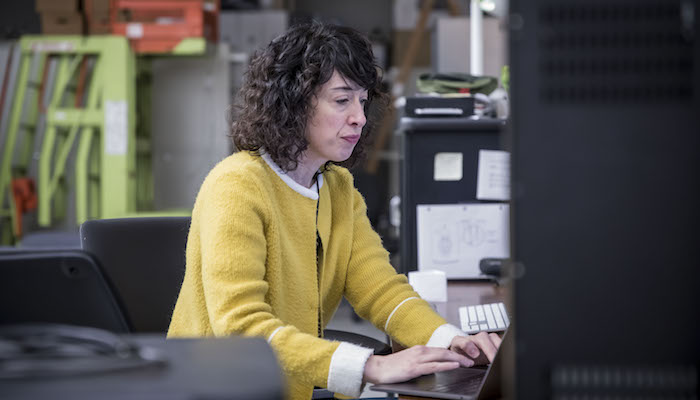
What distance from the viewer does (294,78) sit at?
1.35m

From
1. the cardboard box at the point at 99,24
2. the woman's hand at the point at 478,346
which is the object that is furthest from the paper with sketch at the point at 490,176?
the cardboard box at the point at 99,24

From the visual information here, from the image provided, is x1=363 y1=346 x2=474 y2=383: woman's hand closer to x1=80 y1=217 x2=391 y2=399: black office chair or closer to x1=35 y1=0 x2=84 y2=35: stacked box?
x1=80 y1=217 x2=391 y2=399: black office chair

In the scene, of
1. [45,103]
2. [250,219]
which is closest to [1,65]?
[45,103]

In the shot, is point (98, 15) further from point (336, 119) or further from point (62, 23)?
point (336, 119)

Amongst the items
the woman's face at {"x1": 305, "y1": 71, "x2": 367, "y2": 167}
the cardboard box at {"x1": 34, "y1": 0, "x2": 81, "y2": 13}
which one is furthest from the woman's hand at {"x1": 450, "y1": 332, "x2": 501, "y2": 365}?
the cardboard box at {"x1": 34, "y1": 0, "x2": 81, "y2": 13}

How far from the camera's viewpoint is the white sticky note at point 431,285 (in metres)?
1.79

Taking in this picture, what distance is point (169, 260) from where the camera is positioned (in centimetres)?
173

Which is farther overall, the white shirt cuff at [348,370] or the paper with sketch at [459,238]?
the paper with sketch at [459,238]

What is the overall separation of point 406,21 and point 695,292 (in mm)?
5259

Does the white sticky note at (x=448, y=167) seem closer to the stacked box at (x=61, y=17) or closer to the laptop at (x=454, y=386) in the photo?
the laptop at (x=454, y=386)

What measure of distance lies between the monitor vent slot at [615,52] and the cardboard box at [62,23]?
145 inches

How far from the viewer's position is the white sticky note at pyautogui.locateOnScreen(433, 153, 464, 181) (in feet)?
7.20

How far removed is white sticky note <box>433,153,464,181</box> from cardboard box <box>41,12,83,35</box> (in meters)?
2.43

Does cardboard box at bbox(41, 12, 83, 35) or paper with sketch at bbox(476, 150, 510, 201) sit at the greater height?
cardboard box at bbox(41, 12, 83, 35)
